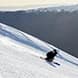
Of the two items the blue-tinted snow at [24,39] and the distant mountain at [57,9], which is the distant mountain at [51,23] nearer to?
the distant mountain at [57,9]

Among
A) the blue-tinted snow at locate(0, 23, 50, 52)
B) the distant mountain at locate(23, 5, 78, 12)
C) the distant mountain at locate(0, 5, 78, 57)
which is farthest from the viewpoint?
the distant mountain at locate(23, 5, 78, 12)

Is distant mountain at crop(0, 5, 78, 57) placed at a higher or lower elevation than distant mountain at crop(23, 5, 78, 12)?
lower

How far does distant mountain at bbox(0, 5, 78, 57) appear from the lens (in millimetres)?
16609

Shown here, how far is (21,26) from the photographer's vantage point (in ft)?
55.5

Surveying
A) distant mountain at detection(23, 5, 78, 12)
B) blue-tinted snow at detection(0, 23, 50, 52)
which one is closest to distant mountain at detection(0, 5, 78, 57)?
distant mountain at detection(23, 5, 78, 12)

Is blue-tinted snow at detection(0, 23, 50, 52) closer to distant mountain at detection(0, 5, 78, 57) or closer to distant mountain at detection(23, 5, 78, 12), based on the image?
distant mountain at detection(0, 5, 78, 57)

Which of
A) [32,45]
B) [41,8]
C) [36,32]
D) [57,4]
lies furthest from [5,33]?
[57,4]

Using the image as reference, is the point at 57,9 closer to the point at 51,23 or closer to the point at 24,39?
the point at 51,23

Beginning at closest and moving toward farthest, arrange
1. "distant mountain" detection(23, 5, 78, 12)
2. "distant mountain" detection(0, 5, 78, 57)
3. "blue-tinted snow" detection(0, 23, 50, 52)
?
"blue-tinted snow" detection(0, 23, 50, 52)
"distant mountain" detection(0, 5, 78, 57)
"distant mountain" detection(23, 5, 78, 12)

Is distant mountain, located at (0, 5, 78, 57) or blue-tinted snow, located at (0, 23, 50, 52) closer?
blue-tinted snow, located at (0, 23, 50, 52)

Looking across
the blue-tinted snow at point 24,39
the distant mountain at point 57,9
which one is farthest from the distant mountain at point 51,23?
the blue-tinted snow at point 24,39

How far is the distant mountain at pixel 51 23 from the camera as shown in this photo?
54.5 feet

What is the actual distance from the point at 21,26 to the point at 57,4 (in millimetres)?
3067

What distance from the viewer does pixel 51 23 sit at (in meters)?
18.5
